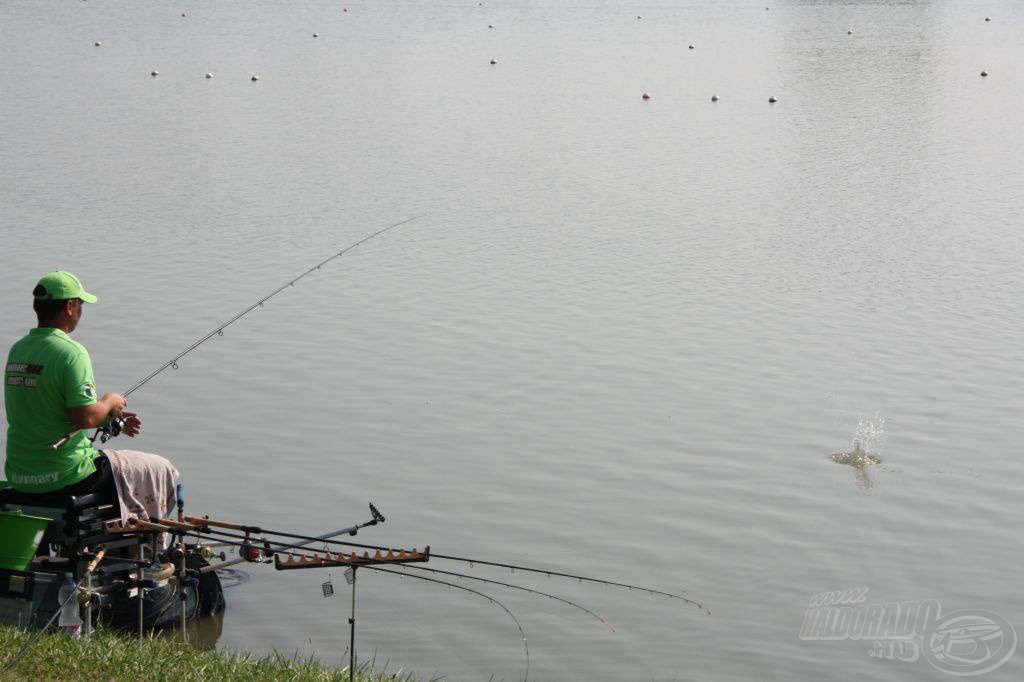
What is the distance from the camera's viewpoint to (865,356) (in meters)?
13.3

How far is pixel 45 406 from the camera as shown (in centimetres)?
612

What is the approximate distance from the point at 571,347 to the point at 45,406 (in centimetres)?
771

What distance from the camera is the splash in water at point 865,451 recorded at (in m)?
10.3

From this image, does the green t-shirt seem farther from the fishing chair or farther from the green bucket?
the green bucket

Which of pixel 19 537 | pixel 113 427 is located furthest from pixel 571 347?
pixel 19 537

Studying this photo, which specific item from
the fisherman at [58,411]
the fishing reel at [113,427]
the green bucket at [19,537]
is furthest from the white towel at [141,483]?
the green bucket at [19,537]

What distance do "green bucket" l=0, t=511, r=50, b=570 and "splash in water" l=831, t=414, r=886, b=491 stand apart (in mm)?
6247

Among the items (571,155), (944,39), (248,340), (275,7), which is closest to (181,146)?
(571,155)

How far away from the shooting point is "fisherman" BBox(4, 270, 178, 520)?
20.0 feet

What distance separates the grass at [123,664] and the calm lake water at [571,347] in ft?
4.72

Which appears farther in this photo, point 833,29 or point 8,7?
point 8,7

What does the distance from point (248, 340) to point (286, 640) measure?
612 centimetres

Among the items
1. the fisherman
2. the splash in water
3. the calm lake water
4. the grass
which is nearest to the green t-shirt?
the fisherman

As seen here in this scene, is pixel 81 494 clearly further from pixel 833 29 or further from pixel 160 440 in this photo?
pixel 833 29
